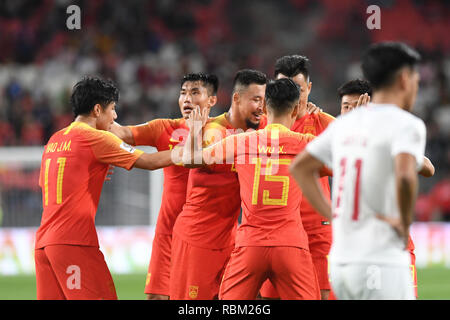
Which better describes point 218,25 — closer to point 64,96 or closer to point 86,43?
point 86,43

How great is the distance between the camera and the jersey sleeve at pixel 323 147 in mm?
3514

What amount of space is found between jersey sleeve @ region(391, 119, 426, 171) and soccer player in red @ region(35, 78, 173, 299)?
2.27m

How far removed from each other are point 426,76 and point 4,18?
1076 centimetres

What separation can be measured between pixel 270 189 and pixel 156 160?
2.96 ft

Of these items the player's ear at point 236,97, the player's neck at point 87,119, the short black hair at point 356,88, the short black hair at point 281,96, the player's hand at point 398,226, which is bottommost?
the player's hand at point 398,226

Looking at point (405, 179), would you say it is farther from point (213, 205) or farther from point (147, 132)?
point (147, 132)

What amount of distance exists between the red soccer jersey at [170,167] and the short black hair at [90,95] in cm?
95

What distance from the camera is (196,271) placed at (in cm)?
573

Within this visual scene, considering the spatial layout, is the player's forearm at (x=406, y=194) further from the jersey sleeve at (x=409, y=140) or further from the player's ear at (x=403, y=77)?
the player's ear at (x=403, y=77)

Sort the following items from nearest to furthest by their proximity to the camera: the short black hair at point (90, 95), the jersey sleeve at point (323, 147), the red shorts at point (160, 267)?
1. the jersey sleeve at point (323, 147)
2. the short black hair at point (90, 95)
3. the red shorts at point (160, 267)

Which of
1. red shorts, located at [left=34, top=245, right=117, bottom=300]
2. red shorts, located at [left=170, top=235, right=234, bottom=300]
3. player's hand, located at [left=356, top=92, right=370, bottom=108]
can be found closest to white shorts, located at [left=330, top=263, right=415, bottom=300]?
red shorts, located at [left=34, top=245, right=117, bottom=300]

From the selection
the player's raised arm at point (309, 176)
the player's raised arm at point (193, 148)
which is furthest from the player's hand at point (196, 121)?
the player's raised arm at point (309, 176)

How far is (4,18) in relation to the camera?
17969 millimetres

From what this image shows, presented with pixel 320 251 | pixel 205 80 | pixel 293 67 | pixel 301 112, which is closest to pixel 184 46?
pixel 205 80
